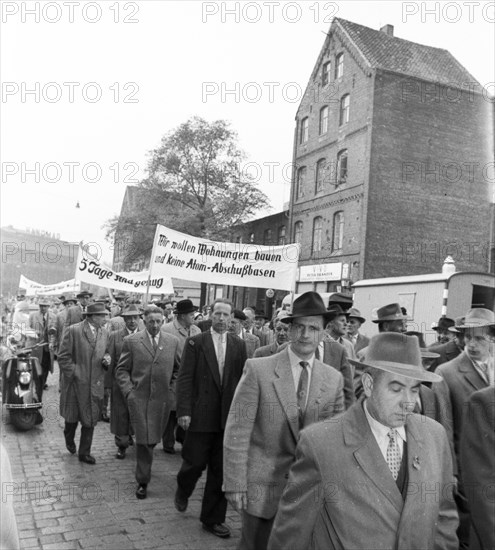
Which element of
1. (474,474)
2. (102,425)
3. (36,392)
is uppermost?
(474,474)

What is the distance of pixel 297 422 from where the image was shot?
147 inches

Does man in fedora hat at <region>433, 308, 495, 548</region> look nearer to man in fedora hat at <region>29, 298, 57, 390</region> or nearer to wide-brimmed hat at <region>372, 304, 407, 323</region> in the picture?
wide-brimmed hat at <region>372, 304, 407, 323</region>

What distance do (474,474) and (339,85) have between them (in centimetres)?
3019

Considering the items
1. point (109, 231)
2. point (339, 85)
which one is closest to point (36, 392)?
point (339, 85)

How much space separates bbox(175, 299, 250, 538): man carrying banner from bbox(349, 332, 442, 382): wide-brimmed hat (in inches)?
113

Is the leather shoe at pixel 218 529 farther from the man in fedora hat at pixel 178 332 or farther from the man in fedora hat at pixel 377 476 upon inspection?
the man in fedora hat at pixel 178 332

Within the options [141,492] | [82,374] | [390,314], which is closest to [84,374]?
[82,374]

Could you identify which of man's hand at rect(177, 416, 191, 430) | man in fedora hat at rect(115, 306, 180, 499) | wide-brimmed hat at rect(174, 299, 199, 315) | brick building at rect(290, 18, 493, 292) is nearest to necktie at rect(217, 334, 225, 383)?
man's hand at rect(177, 416, 191, 430)

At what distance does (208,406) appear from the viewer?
539 centimetres

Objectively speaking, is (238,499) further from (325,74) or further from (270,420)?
(325,74)

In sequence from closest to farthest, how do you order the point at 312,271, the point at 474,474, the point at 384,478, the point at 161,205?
the point at 384,478 → the point at 474,474 → the point at 312,271 → the point at 161,205

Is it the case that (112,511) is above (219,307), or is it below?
below

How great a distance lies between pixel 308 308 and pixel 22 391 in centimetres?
610

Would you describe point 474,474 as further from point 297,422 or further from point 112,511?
point 112,511
